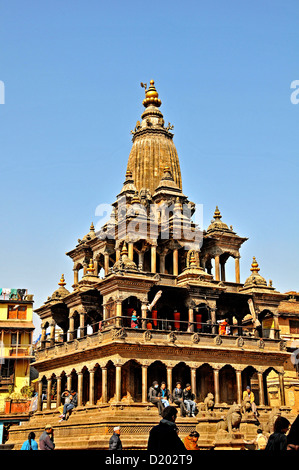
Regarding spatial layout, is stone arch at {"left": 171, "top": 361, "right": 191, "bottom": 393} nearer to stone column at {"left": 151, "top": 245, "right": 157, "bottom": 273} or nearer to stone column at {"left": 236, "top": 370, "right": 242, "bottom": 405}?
stone column at {"left": 236, "top": 370, "right": 242, "bottom": 405}

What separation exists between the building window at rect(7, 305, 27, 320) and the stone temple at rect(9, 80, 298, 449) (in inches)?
573

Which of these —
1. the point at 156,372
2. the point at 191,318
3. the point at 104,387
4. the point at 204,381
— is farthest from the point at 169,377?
the point at 191,318

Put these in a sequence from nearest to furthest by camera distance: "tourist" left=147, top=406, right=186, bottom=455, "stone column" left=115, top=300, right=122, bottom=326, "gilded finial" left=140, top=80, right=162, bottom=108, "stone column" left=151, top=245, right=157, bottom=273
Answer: "tourist" left=147, top=406, right=186, bottom=455, "stone column" left=115, top=300, right=122, bottom=326, "stone column" left=151, top=245, right=157, bottom=273, "gilded finial" left=140, top=80, right=162, bottom=108

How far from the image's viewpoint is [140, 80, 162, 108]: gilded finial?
58719 millimetres

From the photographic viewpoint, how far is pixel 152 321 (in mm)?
45719

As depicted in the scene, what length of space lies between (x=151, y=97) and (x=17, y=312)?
1090 inches

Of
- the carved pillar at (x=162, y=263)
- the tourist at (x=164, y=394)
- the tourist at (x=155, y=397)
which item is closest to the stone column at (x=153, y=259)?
the carved pillar at (x=162, y=263)

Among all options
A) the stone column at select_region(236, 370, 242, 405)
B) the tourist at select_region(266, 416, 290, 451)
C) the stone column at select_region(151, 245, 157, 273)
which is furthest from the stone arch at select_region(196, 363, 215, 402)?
the tourist at select_region(266, 416, 290, 451)

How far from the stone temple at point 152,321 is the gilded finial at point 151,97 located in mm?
93

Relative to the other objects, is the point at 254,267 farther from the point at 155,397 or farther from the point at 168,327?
the point at 155,397

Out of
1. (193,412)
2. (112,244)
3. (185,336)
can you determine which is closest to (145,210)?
(112,244)

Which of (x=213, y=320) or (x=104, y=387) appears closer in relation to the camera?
(x=104, y=387)
